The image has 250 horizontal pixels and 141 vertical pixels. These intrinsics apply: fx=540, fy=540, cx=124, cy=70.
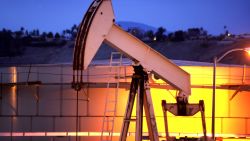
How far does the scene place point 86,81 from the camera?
76.0 ft

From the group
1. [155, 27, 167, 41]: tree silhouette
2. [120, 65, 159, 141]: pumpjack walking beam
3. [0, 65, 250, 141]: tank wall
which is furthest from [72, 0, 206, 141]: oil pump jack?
[155, 27, 167, 41]: tree silhouette

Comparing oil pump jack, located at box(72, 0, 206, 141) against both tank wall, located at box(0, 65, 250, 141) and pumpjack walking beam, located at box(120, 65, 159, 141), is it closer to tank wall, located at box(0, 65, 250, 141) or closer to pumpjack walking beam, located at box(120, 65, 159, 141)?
pumpjack walking beam, located at box(120, 65, 159, 141)

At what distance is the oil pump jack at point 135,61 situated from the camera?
47.6ft

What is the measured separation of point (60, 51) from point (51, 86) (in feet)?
270

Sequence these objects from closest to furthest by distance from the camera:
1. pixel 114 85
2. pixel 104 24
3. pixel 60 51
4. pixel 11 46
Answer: pixel 104 24 < pixel 114 85 < pixel 60 51 < pixel 11 46

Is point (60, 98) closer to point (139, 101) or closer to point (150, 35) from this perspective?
point (139, 101)

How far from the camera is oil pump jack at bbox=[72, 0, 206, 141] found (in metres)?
14.5

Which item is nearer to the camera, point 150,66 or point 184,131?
point 150,66

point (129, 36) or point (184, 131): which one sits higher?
point (129, 36)

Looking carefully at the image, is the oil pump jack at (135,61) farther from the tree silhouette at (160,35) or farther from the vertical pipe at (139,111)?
the tree silhouette at (160,35)

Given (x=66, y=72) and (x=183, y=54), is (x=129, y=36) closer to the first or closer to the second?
(x=66, y=72)

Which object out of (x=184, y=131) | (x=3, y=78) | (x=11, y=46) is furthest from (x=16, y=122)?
(x=11, y=46)

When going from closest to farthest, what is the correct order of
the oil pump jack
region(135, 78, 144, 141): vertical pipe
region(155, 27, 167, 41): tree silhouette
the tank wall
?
the oil pump jack < region(135, 78, 144, 141): vertical pipe < the tank wall < region(155, 27, 167, 41): tree silhouette

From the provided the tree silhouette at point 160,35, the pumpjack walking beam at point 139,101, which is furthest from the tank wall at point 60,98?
the tree silhouette at point 160,35
